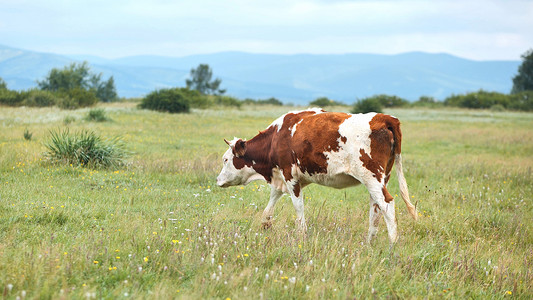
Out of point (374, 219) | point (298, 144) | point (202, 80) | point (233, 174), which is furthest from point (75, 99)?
point (202, 80)

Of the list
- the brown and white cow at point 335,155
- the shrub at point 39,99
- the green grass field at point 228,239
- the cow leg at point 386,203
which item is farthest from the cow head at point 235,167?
the shrub at point 39,99

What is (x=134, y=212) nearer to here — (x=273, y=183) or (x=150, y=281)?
(x=273, y=183)

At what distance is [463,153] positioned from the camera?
21203 mm

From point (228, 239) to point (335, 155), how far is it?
211 centimetres

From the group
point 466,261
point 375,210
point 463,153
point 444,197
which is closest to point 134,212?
point 375,210

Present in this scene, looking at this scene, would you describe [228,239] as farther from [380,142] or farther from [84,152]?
[84,152]

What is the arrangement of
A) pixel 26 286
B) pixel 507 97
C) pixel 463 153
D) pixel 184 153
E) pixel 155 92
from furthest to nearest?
pixel 507 97
pixel 155 92
pixel 463 153
pixel 184 153
pixel 26 286

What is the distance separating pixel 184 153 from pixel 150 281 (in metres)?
12.0

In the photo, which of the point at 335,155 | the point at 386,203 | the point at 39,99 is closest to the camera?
the point at 386,203

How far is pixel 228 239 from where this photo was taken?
642cm

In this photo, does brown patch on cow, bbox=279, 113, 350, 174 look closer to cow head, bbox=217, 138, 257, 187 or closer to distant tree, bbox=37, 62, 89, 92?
cow head, bbox=217, 138, 257, 187

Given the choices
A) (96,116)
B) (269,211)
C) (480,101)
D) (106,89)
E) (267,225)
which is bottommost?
(267,225)

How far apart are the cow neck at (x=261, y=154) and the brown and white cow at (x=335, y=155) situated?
0.02 meters

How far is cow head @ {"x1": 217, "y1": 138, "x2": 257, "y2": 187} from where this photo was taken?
353 inches
